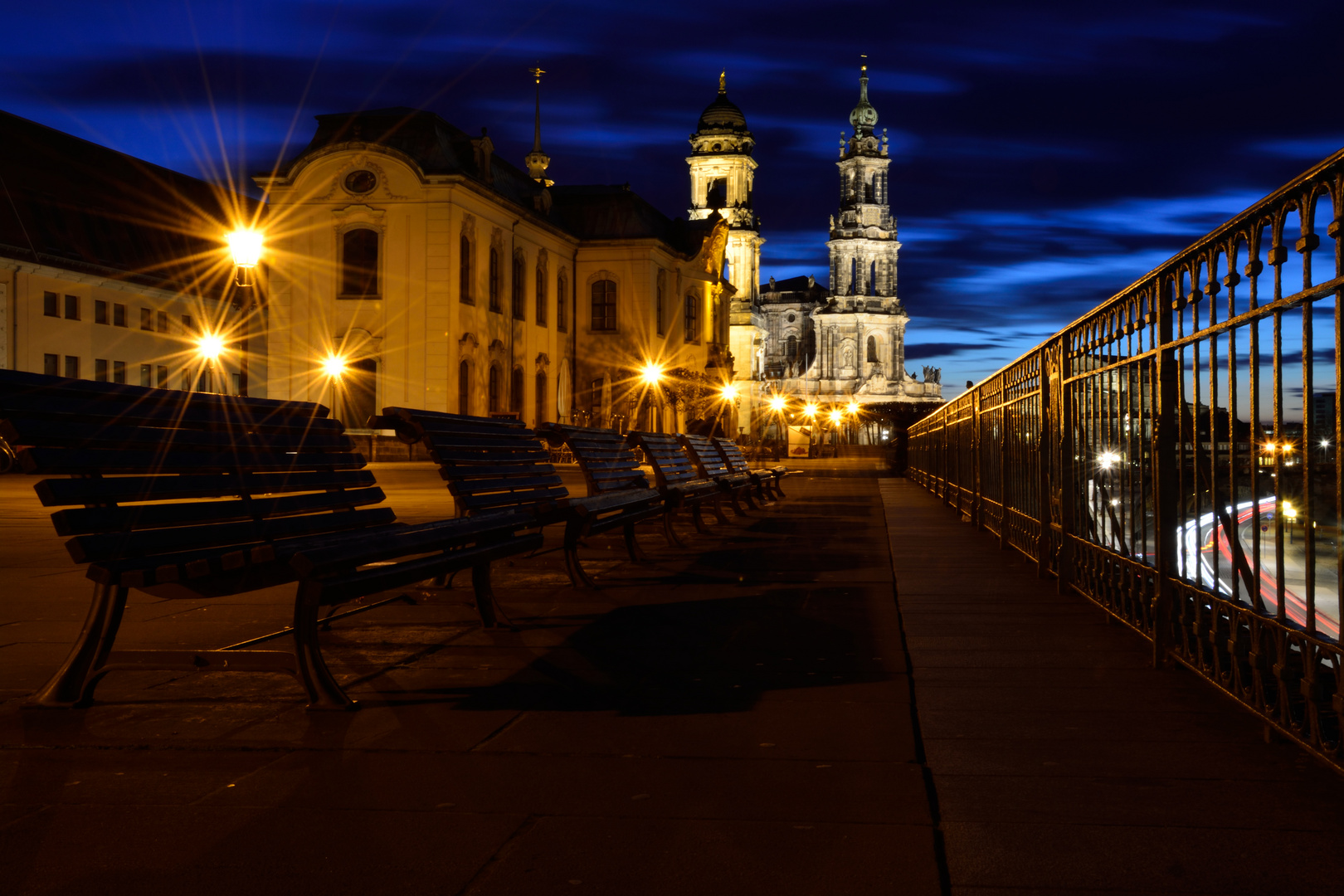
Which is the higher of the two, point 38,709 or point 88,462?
point 88,462

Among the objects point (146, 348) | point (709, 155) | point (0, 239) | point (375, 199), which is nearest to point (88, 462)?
point (375, 199)

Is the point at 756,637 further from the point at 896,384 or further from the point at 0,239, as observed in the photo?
the point at 896,384

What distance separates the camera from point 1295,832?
273 centimetres

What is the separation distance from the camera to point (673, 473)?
10531 mm

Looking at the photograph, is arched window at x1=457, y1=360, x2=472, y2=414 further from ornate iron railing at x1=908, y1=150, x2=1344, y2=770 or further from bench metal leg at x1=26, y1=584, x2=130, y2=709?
bench metal leg at x1=26, y1=584, x2=130, y2=709

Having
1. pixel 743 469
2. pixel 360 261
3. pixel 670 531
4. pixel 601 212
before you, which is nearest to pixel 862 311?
pixel 601 212

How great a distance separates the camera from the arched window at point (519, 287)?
43.2m

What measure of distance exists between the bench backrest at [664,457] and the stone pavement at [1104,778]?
14.6 feet

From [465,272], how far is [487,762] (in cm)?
3659

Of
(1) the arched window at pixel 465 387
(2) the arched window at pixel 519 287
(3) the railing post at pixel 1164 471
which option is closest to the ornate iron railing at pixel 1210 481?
(3) the railing post at pixel 1164 471

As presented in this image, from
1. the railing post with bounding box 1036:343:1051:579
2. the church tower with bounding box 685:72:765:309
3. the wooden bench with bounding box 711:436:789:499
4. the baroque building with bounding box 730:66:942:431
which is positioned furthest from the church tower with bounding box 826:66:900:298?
the railing post with bounding box 1036:343:1051:579

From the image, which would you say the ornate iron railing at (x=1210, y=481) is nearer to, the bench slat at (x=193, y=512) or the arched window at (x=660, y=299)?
the bench slat at (x=193, y=512)

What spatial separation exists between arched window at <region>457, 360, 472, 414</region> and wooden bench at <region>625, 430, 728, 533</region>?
89.6 feet

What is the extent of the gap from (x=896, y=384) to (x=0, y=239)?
7678 centimetres
